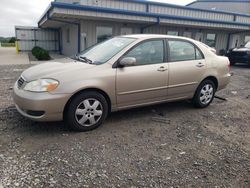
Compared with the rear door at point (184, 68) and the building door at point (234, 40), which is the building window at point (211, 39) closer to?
the building door at point (234, 40)

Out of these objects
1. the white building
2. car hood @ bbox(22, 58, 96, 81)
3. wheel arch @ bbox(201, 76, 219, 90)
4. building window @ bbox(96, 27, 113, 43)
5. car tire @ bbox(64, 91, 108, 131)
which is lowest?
car tire @ bbox(64, 91, 108, 131)

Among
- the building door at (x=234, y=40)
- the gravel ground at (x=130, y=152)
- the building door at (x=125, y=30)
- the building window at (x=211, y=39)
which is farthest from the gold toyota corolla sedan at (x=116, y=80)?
the building door at (x=234, y=40)

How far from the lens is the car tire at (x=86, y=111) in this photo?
340 cm

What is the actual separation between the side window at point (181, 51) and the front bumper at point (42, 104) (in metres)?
2.31

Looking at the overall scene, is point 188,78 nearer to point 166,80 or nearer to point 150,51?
point 166,80

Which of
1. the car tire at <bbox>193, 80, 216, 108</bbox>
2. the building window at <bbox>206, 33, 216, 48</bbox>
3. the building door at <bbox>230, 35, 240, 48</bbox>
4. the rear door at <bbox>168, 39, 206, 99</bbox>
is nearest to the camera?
the rear door at <bbox>168, 39, 206, 99</bbox>

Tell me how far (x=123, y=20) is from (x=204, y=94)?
9240 mm

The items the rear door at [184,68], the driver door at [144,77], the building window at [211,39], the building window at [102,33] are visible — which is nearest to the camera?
the driver door at [144,77]

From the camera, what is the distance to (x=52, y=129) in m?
3.61

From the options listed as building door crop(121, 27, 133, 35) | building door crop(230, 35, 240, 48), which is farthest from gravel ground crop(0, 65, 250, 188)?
building door crop(230, 35, 240, 48)

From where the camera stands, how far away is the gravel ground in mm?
2480

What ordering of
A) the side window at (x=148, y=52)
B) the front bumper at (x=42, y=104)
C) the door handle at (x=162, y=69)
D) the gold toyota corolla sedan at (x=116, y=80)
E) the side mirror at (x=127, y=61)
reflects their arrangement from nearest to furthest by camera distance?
1. the front bumper at (x=42, y=104)
2. the gold toyota corolla sedan at (x=116, y=80)
3. the side mirror at (x=127, y=61)
4. the side window at (x=148, y=52)
5. the door handle at (x=162, y=69)

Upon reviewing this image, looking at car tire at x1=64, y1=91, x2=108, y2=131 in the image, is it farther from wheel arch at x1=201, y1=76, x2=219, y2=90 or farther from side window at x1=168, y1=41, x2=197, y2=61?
wheel arch at x1=201, y1=76, x2=219, y2=90

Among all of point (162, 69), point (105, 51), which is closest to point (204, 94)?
point (162, 69)
